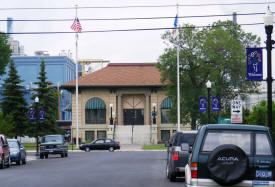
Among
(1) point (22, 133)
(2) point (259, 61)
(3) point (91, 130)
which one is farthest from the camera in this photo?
(3) point (91, 130)

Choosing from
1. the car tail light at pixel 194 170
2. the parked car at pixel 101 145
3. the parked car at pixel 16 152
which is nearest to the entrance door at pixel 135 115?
the parked car at pixel 101 145

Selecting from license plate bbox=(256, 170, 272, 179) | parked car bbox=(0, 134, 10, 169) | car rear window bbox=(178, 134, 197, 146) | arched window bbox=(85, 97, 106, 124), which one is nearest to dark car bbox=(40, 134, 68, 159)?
parked car bbox=(0, 134, 10, 169)

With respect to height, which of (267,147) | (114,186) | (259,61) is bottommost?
(114,186)

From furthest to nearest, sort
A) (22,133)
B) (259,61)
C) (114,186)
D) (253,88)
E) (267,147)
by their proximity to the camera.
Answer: (22,133)
(253,88)
(259,61)
(114,186)
(267,147)

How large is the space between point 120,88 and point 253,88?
2591cm

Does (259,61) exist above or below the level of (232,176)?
above

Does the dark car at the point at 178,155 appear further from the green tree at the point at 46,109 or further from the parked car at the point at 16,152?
the green tree at the point at 46,109

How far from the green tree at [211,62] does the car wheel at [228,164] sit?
4828cm

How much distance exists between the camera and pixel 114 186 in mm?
17781

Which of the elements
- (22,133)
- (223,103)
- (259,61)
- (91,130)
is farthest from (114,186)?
(91,130)

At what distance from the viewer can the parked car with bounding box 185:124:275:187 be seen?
10.4 meters

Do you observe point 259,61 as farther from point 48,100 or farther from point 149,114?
point 149,114

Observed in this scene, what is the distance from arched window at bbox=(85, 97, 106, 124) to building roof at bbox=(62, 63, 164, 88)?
110 inches

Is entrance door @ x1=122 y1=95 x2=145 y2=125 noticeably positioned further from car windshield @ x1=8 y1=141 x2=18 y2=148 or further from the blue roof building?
car windshield @ x1=8 y1=141 x2=18 y2=148
